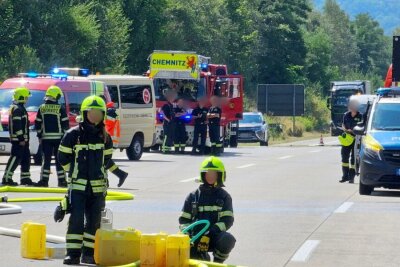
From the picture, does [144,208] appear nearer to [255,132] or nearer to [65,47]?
[255,132]

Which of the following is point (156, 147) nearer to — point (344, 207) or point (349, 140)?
point (349, 140)

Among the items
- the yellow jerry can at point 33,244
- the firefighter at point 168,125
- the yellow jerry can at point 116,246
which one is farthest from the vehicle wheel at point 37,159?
the yellow jerry can at point 116,246

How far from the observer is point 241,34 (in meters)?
95.2

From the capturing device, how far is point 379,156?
21609mm

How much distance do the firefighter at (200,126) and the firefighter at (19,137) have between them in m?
14.5

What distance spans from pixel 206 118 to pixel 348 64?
129058mm

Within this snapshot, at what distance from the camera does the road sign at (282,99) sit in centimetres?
7475

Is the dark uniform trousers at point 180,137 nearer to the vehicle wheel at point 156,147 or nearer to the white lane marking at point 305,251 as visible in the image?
the vehicle wheel at point 156,147

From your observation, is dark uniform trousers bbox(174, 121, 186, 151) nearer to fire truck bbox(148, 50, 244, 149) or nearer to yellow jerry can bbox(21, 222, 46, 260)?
fire truck bbox(148, 50, 244, 149)

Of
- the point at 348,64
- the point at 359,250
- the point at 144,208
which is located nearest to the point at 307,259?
the point at 359,250

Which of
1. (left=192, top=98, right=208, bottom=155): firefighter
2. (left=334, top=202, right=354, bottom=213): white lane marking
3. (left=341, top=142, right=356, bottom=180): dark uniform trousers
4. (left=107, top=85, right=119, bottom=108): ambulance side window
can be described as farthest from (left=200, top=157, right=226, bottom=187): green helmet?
(left=192, top=98, right=208, bottom=155): firefighter

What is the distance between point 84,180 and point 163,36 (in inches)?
2533

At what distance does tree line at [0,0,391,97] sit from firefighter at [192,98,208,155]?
14.6 meters

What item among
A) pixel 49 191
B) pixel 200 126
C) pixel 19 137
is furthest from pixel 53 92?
pixel 200 126
